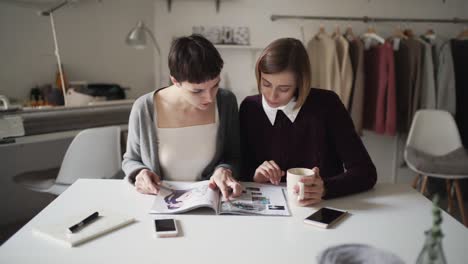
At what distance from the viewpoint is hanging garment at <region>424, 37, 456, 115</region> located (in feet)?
10.3

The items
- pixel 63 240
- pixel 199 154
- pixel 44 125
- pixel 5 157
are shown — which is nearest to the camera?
pixel 63 240

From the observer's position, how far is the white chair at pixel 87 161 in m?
2.04

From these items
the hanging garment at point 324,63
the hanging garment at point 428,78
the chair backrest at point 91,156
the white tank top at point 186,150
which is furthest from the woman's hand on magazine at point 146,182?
the hanging garment at point 428,78

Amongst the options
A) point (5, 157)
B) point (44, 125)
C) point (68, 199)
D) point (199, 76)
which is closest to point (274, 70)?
point (199, 76)

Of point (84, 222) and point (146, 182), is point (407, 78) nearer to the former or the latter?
point (146, 182)

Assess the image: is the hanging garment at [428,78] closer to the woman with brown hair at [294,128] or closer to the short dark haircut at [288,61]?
the woman with brown hair at [294,128]

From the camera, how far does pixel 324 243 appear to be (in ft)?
2.89

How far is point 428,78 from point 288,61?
93.7 inches

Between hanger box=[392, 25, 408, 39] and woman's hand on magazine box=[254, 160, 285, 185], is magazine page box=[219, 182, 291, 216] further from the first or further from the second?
hanger box=[392, 25, 408, 39]

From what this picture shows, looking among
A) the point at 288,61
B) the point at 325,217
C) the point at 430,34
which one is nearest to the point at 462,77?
the point at 430,34

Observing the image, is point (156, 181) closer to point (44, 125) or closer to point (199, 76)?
point (199, 76)

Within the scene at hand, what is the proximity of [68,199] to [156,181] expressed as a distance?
0.26 m

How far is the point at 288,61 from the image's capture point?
1.25m

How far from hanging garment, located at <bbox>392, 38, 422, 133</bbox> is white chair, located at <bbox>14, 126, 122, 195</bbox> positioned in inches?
93.2
